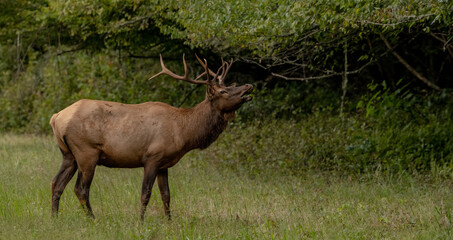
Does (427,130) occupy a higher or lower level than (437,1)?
lower

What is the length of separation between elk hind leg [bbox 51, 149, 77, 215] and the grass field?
166mm

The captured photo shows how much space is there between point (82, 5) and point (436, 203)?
8632 millimetres

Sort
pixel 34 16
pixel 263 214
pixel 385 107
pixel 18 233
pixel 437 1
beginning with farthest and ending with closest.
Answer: pixel 34 16
pixel 385 107
pixel 263 214
pixel 437 1
pixel 18 233

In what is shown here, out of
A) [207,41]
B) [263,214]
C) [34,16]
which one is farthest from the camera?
[34,16]

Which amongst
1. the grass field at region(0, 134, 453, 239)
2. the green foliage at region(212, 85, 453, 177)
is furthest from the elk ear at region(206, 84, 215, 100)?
the green foliage at region(212, 85, 453, 177)

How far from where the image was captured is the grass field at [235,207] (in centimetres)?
637

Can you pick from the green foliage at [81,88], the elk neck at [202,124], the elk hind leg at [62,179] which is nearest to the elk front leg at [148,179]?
the elk neck at [202,124]

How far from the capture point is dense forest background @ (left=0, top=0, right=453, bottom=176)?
8773mm

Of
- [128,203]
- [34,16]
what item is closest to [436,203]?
[128,203]

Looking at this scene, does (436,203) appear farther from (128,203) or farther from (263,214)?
(128,203)

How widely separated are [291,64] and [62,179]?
27.5 feet

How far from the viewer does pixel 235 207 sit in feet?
25.8

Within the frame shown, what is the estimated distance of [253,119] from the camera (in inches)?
593

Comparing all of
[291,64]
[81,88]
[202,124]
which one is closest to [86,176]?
[202,124]
